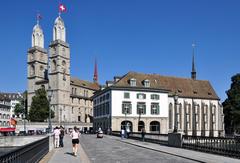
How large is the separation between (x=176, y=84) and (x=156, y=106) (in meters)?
14.1

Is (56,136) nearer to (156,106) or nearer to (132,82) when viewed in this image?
(132,82)

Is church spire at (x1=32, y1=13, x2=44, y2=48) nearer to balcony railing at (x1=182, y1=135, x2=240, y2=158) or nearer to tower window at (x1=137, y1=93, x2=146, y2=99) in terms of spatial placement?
tower window at (x1=137, y1=93, x2=146, y2=99)


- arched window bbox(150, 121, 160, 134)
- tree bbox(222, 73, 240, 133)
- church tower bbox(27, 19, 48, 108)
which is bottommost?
arched window bbox(150, 121, 160, 134)

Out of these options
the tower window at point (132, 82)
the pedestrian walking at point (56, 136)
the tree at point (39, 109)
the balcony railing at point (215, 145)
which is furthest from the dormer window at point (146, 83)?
the balcony railing at point (215, 145)

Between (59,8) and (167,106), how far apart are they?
197 ft

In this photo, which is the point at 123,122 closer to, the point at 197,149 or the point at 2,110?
the point at 197,149

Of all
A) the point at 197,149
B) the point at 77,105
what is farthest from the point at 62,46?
the point at 197,149

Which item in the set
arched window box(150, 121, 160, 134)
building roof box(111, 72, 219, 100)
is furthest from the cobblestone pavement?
arched window box(150, 121, 160, 134)

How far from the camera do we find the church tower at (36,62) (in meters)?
131

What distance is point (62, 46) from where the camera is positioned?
423 ft

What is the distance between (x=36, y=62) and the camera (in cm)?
13088

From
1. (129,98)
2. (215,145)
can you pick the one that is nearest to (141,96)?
(129,98)

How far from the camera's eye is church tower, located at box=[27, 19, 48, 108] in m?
131

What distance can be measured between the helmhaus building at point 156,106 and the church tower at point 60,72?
98.6ft
